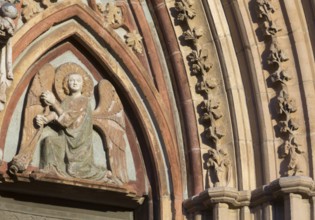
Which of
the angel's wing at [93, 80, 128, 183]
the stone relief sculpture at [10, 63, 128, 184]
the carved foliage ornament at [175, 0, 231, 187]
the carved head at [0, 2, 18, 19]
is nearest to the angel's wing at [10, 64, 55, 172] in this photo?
the stone relief sculpture at [10, 63, 128, 184]

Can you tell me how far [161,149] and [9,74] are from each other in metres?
1.83

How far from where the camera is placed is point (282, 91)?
11.6 meters

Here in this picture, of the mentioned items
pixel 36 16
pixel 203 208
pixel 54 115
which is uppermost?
pixel 36 16

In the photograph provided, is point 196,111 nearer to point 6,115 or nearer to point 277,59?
point 277,59

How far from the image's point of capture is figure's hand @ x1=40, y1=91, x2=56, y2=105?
11594mm

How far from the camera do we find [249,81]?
11.9 meters

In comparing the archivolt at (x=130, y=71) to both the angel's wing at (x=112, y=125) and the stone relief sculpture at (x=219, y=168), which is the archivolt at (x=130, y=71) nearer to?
the angel's wing at (x=112, y=125)

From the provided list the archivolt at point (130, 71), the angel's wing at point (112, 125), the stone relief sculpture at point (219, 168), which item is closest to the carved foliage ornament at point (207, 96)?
the stone relief sculpture at point (219, 168)

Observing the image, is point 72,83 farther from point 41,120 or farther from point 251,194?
point 251,194

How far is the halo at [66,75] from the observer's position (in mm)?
11758

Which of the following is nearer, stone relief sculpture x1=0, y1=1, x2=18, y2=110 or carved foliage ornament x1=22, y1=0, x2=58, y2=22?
stone relief sculpture x1=0, y1=1, x2=18, y2=110

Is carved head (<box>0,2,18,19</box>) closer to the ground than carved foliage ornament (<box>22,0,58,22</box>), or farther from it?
closer to the ground

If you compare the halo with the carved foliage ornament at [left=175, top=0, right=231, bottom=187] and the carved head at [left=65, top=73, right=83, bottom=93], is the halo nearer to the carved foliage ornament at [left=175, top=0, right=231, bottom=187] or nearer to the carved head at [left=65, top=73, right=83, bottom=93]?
the carved head at [left=65, top=73, right=83, bottom=93]

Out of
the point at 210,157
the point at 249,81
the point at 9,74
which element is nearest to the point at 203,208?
the point at 210,157
